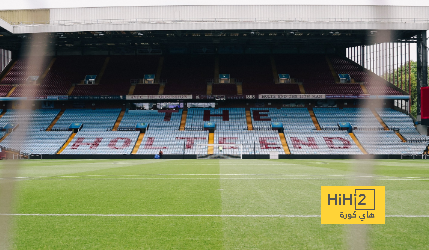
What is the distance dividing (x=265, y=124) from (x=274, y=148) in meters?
5.43

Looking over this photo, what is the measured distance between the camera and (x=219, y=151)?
3788cm

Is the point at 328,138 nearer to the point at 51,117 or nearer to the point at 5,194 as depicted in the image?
the point at 51,117

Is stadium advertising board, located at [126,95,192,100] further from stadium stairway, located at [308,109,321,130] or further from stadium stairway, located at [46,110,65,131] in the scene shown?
stadium stairway, located at [308,109,321,130]

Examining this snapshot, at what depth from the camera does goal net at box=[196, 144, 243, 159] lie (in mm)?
36875

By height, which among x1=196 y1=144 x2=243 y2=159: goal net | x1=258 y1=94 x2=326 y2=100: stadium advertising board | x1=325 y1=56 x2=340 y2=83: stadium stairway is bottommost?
x1=196 y1=144 x2=243 y2=159: goal net

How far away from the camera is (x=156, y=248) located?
3773 mm

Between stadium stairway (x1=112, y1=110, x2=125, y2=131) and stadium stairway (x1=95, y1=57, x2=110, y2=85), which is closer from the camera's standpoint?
stadium stairway (x1=112, y1=110, x2=125, y2=131)

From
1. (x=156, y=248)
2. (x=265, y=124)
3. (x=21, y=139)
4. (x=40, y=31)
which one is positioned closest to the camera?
(x=21, y=139)

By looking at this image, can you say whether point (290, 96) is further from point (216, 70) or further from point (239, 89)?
point (216, 70)

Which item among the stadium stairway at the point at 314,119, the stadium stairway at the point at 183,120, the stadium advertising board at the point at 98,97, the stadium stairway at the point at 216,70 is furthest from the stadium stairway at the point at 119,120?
the stadium stairway at the point at 314,119

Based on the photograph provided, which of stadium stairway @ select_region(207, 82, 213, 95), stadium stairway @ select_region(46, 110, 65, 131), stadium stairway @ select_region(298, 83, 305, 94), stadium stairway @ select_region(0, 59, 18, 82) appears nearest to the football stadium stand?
stadium stairway @ select_region(46, 110, 65, 131)

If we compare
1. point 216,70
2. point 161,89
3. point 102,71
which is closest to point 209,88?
point 216,70

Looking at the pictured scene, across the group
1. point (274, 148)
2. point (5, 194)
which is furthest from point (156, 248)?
point (274, 148)

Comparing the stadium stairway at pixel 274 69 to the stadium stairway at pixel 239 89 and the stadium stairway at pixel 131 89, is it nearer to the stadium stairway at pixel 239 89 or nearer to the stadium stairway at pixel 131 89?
the stadium stairway at pixel 239 89
